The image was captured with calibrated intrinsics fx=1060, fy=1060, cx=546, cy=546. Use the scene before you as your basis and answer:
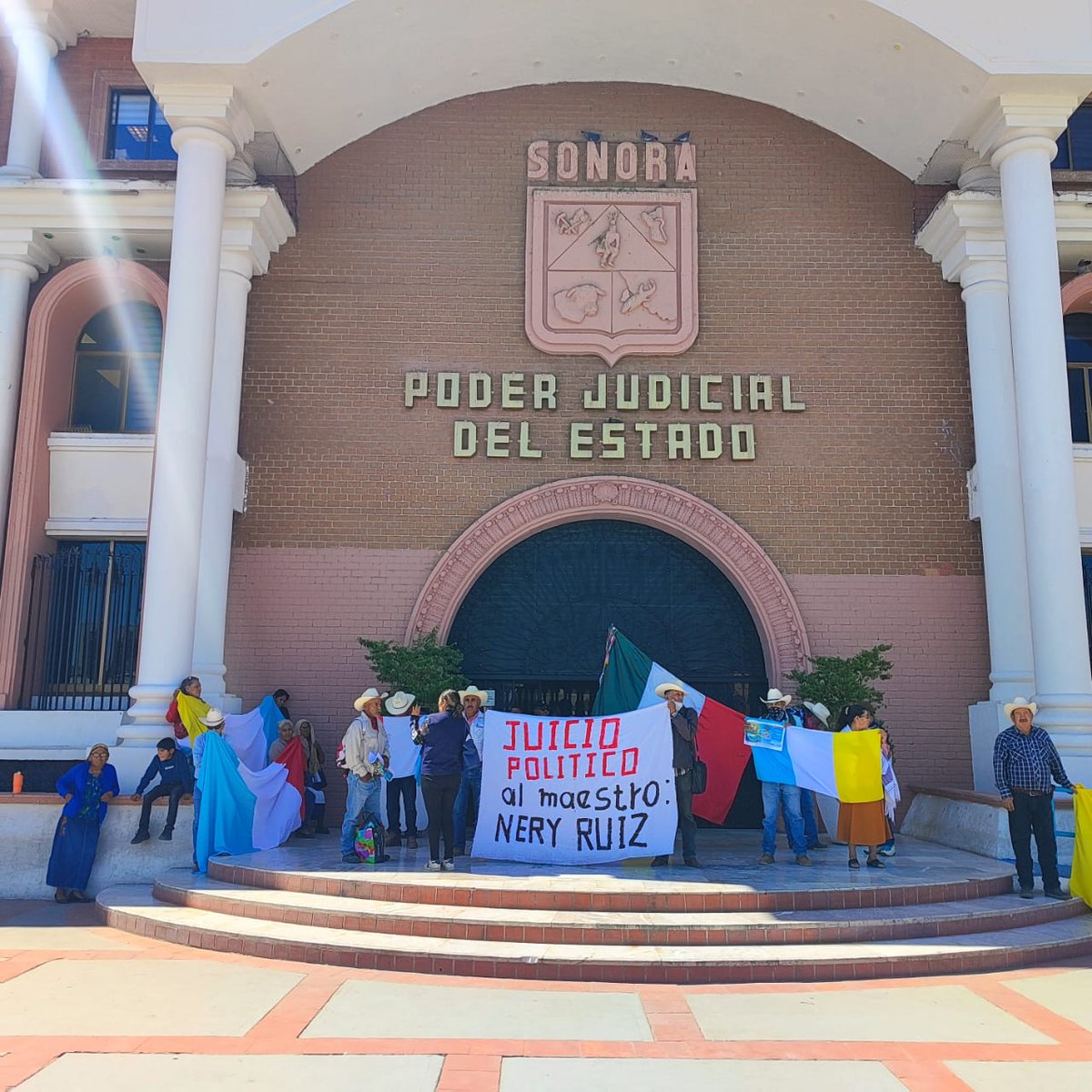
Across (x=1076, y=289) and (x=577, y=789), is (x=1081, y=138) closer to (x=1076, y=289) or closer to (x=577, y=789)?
(x=1076, y=289)

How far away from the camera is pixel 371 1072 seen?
477 cm

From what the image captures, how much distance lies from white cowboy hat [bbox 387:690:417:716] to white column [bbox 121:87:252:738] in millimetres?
→ 2172

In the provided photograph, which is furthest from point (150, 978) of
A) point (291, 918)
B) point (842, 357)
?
point (842, 357)

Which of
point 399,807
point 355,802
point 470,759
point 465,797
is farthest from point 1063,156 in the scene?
point 355,802

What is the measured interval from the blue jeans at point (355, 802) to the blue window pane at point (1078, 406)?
32.2 ft

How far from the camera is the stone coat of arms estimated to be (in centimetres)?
1333

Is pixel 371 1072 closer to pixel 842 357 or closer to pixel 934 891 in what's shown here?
pixel 934 891

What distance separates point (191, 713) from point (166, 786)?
3.05ft

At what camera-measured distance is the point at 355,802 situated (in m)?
9.38

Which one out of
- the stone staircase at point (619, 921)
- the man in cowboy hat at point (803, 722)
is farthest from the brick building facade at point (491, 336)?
the stone staircase at point (619, 921)

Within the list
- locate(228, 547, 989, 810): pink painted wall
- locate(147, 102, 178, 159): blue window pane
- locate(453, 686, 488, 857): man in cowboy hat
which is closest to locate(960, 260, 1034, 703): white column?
locate(228, 547, 989, 810): pink painted wall

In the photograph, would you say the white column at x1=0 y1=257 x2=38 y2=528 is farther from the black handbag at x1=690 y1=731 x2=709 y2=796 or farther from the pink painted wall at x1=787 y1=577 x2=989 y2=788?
the pink painted wall at x1=787 y1=577 x2=989 y2=788

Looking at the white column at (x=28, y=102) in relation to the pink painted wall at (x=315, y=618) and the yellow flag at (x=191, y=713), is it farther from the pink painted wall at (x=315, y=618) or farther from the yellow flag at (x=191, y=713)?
the yellow flag at (x=191, y=713)

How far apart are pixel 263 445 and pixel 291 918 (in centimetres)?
698
